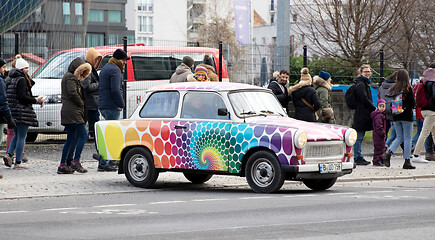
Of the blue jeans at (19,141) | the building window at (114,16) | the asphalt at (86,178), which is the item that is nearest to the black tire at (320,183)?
the asphalt at (86,178)

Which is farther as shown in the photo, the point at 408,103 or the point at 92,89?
the point at 408,103

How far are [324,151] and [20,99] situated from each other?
5830 millimetres

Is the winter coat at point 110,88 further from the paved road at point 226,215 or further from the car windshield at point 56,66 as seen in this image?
the car windshield at point 56,66

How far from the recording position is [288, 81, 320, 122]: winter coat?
16.7 metres

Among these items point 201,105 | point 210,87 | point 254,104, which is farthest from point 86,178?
point 254,104

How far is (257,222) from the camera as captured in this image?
9.33 meters

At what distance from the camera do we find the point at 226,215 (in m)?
10.0

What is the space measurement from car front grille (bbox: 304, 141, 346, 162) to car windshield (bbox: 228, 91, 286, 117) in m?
1.04

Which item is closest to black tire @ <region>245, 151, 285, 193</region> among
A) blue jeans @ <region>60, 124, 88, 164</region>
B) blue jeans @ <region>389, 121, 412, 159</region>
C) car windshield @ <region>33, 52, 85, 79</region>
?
blue jeans @ <region>60, 124, 88, 164</region>

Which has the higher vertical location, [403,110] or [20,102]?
[20,102]

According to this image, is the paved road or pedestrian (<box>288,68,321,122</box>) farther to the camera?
pedestrian (<box>288,68,321,122</box>)

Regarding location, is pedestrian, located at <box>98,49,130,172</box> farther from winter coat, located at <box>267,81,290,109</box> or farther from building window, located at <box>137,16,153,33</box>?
building window, located at <box>137,16,153,33</box>

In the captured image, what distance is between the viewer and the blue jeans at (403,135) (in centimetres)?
1730

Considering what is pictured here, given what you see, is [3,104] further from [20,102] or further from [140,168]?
[140,168]
